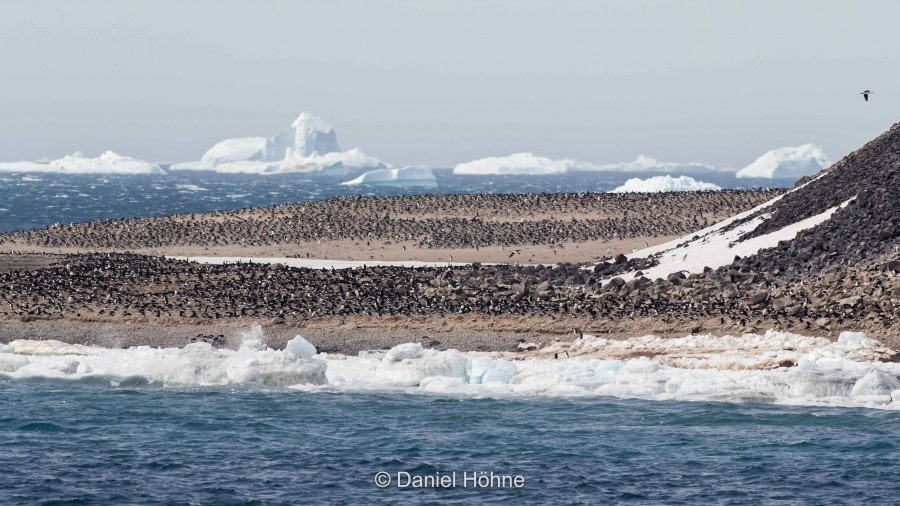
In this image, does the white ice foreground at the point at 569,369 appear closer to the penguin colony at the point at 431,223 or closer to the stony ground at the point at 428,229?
the stony ground at the point at 428,229

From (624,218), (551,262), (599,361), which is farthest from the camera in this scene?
(624,218)

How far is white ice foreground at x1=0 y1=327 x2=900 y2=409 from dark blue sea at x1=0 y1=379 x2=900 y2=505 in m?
1.02

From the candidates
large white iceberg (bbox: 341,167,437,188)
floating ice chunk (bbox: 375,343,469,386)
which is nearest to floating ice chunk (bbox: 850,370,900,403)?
floating ice chunk (bbox: 375,343,469,386)

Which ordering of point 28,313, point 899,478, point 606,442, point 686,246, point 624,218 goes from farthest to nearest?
point 624,218
point 686,246
point 28,313
point 606,442
point 899,478

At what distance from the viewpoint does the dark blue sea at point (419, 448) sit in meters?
23.9

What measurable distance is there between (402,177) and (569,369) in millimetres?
157258

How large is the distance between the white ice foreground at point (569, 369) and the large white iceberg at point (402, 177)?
147 m

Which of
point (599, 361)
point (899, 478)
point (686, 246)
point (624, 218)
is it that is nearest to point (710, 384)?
point (599, 361)

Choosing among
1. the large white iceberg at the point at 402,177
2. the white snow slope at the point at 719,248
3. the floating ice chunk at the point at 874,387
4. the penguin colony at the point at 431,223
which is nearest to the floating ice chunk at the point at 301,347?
the floating ice chunk at the point at 874,387

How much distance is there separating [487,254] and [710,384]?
109 feet

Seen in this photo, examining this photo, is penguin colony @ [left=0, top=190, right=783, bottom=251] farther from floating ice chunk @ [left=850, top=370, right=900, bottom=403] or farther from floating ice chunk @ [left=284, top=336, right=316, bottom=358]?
floating ice chunk @ [left=850, top=370, right=900, bottom=403]

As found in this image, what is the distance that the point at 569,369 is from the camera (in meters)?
34.7

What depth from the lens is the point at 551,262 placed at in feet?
204

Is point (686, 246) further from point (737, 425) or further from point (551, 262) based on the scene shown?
point (737, 425)
